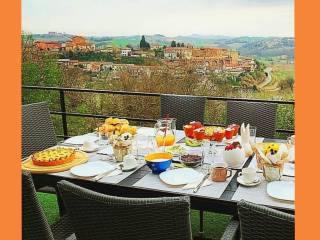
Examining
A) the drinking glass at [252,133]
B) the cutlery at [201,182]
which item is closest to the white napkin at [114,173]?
the cutlery at [201,182]

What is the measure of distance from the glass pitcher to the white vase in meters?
0.50

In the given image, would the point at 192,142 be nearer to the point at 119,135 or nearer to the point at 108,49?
the point at 119,135

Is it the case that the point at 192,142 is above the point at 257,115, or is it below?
below

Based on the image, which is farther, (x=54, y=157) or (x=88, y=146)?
(x=88, y=146)

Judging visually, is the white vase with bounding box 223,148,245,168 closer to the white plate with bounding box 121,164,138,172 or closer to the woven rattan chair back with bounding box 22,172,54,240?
the white plate with bounding box 121,164,138,172

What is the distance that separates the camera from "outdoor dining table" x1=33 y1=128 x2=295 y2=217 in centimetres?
165

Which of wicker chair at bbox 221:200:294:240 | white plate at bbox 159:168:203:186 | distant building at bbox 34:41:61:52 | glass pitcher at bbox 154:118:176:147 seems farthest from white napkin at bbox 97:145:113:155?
distant building at bbox 34:41:61:52

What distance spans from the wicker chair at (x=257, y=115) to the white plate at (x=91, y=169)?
1.30 meters

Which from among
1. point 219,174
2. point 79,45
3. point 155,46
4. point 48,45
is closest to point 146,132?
point 219,174

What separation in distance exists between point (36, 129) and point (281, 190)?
186cm

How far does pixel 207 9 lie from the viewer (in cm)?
566

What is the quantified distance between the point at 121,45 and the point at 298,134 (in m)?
5.85

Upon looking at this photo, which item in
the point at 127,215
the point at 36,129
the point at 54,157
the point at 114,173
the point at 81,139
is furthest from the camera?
the point at 36,129

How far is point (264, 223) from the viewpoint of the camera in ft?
3.71
